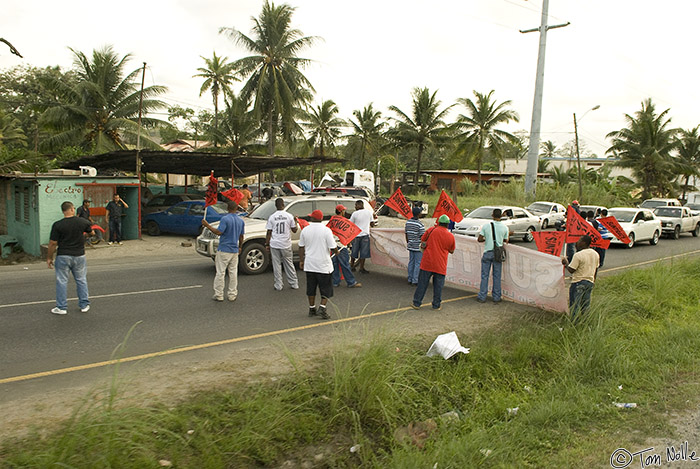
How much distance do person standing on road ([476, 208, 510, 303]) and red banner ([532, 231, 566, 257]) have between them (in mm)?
1069

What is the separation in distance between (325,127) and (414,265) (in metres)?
39.1

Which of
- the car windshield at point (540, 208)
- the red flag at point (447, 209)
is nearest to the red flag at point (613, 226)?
the red flag at point (447, 209)

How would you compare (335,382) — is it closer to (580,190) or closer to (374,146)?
(580,190)

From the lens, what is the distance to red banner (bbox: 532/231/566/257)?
9781 mm

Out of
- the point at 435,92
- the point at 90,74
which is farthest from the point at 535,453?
the point at 435,92

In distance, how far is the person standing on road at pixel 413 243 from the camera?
33.6 ft

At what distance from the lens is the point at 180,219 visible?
1852 cm

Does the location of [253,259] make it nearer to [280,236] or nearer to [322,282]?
[280,236]

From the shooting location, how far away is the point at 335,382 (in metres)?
4.94

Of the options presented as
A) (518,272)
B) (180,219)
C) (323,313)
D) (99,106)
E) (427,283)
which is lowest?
(323,313)

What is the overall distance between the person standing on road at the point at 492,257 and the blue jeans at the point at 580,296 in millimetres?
1611

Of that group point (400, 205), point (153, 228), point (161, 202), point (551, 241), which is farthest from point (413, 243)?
point (161, 202)

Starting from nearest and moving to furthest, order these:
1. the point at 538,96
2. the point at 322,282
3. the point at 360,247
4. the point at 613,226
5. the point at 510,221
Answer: the point at 322,282 < the point at 360,247 < the point at 613,226 < the point at 510,221 < the point at 538,96

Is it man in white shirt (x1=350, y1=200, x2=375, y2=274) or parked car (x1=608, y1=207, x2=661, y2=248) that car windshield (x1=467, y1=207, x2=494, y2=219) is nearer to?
parked car (x1=608, y1=207, x2=661, y2=248)
